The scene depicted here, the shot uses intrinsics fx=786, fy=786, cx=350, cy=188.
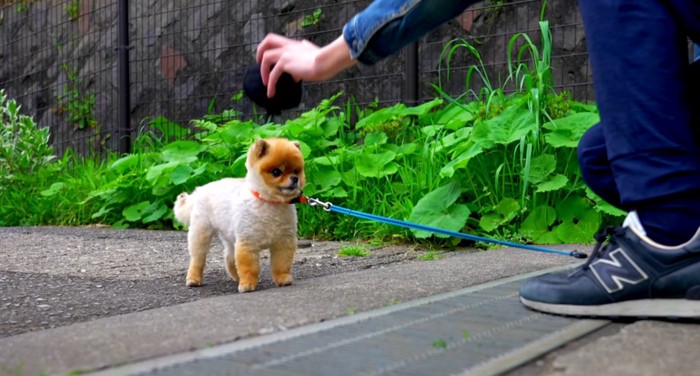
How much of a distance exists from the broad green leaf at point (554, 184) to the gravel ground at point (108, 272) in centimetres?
68

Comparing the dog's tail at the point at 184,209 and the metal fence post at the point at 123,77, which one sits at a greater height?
the metal fence post at the point at 123,77

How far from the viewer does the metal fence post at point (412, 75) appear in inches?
207

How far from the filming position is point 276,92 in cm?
180

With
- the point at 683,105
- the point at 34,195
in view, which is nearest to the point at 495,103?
the point at 683,105

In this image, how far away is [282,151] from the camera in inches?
104

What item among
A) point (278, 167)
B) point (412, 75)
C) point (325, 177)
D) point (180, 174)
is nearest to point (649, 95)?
point (278, 167)

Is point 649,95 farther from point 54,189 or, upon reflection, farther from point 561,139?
point 54,189

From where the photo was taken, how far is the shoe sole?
68.6 inches

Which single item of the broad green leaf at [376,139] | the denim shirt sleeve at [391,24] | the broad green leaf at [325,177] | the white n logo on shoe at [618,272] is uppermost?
the denim shirt sleeve at [391,24]

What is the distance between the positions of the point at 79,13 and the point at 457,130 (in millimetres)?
5123

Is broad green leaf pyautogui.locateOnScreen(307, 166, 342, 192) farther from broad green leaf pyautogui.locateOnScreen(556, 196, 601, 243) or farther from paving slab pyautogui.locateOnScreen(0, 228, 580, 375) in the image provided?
broad green leaf pyautogui.locateOnScreen(556, 196, 601, 243)

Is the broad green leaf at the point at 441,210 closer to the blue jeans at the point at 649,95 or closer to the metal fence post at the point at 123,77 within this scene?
the blue jeans at the point at 649,95

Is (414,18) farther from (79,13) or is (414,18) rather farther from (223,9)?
(79,13)

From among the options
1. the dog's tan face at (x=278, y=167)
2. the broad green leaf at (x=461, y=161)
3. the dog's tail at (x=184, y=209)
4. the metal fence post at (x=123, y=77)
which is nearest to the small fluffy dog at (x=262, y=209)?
the dog's tan face at (x=278, y=167)
